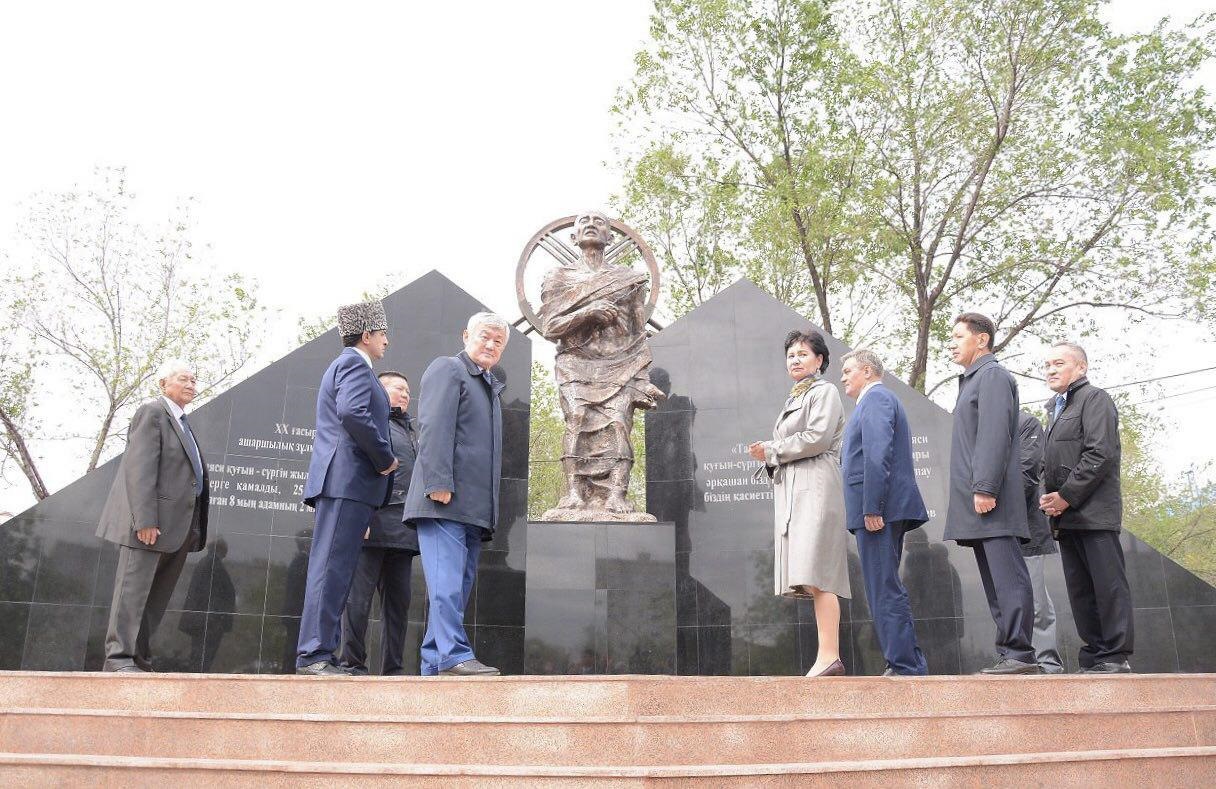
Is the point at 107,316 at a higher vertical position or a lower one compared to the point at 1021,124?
lower

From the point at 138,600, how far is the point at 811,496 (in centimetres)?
381

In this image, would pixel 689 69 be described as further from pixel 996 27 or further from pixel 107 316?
A: pixel 107 316

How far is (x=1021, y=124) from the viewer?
1633 cm

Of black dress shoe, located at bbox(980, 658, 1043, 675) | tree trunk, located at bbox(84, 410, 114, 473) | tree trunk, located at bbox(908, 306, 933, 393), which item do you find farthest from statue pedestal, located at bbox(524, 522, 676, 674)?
tree trunk, located at bbox(84, 410, 114, 473)

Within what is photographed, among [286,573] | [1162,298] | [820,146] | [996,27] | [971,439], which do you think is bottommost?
[286,573]

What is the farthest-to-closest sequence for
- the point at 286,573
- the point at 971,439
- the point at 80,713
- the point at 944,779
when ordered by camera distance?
the point at 286,573 < the point at 971,439 < the point at 80,713 < the point at 944,779

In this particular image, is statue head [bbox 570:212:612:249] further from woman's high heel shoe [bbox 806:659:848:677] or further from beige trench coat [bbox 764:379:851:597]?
woman's high heel shoe [bbox 806:659:848:677]

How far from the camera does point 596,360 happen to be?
873 cm

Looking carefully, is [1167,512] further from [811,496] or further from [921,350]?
[811,496]

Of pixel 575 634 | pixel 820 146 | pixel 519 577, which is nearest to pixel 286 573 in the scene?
pixel 519 577

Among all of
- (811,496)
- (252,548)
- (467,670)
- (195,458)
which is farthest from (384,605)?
(811,496)

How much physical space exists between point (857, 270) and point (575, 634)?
39.9 feet

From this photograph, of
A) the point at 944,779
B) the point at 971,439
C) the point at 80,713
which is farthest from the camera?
the point at 971,439

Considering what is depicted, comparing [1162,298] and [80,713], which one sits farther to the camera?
[1162,298]
